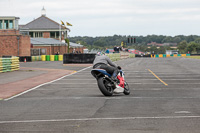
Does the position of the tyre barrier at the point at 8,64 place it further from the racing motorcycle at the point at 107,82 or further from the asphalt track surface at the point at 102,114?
the racing motorcycle at the point at 107,82

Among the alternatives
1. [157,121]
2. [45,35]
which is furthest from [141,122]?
[45,35]

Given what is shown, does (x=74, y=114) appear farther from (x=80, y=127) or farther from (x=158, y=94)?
(x=158, y=94)

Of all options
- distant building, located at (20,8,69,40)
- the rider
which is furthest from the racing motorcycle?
distant building, located at (20,8,69,40)

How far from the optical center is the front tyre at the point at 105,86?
13655mm

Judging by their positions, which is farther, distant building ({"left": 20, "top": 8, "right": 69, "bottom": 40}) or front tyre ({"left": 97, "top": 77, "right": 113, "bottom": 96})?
distant building ({"left": 20, "top": 8, "right": 69, "bottom": 40})

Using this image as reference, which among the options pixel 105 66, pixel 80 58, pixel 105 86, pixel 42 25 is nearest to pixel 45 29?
pixel 42 25

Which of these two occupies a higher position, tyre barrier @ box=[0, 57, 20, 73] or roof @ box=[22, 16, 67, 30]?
roof @ box=[22, 16, 67, 30]

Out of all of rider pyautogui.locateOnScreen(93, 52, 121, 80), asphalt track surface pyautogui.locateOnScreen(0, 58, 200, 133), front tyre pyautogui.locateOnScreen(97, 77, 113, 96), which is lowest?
asphalt track surface pyautogui.locateOnScreen(0, 58, 200, 133)

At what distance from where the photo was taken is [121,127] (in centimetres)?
799

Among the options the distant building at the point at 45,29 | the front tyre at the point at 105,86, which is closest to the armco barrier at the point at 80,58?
the front tyre at the point at 105,86

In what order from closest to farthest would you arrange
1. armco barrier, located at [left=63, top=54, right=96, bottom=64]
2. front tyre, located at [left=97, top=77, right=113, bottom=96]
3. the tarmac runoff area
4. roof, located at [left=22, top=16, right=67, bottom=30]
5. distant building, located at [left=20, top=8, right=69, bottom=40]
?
front tyre, located at [left=97, top=77, right=113, bottom=96] → the tarmac runoff area → armco barrier, located at [left=63, top=54, right=96, bottom=64] → distant building, located at [left=20, top=8, right=69, bottom=40] → roof, located at [left=22, top=16, right=67, bottom=30]

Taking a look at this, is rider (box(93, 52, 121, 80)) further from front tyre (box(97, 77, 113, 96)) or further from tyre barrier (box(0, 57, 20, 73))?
tyre barrier (box(0, 57, 20, 73))

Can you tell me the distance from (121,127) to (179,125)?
1.19 meters

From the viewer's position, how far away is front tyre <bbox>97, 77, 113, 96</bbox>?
1366cm
